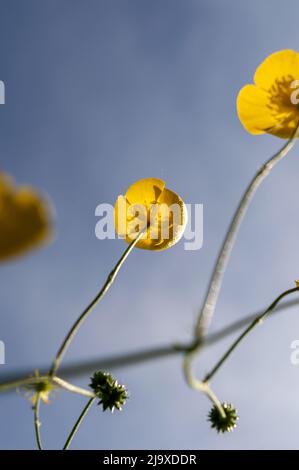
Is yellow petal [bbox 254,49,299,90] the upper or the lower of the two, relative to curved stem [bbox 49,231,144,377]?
upper

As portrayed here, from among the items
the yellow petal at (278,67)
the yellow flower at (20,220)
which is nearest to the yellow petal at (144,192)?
the yellow petal at (278,67)

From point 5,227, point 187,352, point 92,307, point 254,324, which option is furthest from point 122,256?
point 5,227

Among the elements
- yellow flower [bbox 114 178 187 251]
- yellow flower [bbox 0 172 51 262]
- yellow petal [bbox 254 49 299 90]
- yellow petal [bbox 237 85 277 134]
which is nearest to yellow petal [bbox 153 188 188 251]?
yellow flower [bbox 114 178 187 251]

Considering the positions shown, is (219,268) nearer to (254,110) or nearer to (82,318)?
(82,318)

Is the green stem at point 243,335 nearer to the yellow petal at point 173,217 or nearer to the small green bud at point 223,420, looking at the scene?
the yellow petal at point 173,217

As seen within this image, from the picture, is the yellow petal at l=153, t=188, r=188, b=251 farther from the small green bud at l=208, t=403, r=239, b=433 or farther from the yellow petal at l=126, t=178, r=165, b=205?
the small green bud at l=208, t=403, r=239, b=433

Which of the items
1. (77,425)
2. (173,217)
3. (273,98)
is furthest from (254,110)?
(77,425)

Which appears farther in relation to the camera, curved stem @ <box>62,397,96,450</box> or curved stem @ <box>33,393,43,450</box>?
curved stem @ <box>62,397,96,450</box>
